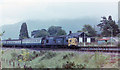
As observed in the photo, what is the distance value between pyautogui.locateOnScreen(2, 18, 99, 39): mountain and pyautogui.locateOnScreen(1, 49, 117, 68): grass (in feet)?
2.98

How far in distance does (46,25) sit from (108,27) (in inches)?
88.7

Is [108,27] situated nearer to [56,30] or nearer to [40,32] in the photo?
[56,30]

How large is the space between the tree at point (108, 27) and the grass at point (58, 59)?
813 mm

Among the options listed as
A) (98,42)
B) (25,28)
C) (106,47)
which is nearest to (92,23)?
(98,42)

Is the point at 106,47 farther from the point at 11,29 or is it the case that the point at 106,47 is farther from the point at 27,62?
the point at 11,29

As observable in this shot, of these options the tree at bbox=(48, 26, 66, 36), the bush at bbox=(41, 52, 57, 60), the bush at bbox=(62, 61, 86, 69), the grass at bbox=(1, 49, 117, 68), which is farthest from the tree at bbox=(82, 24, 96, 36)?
the bush at bbox=(41, 52, 57, 60)

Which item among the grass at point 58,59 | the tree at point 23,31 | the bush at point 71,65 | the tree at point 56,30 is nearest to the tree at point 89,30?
the grass at point 58,59

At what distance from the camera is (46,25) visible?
19.6 feet

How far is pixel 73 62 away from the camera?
208 inches

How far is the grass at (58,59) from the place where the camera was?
5.18 metres

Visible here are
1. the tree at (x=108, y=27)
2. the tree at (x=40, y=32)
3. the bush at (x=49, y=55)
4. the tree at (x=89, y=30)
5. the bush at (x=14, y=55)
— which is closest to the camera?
the tree at (x=108, y=27)

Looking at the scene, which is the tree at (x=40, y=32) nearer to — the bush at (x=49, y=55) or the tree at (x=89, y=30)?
the bush at (x=49, y=55)

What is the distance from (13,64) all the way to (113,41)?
13.1 feet

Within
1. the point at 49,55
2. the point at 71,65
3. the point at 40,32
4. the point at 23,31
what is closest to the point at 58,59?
the point at 49,55
